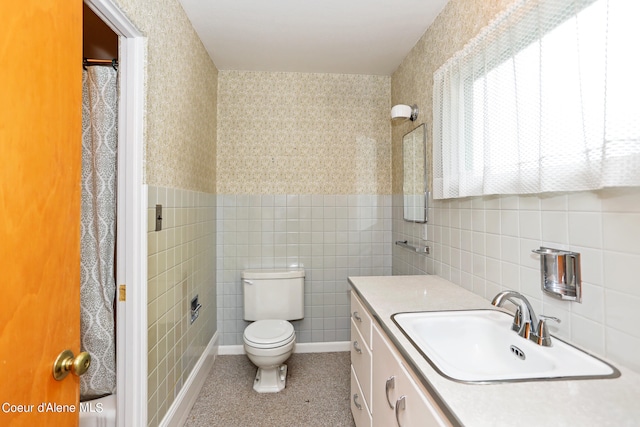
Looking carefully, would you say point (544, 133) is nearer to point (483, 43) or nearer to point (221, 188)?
point (483, 43)

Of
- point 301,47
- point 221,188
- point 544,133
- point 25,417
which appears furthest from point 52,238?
point 301,47

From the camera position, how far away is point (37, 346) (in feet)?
2.07

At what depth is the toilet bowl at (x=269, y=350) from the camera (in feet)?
6.26

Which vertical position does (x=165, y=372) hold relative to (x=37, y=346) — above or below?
below

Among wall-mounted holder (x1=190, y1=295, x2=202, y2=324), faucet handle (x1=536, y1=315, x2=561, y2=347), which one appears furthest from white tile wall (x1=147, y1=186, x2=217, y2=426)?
faucet handle (x1=536, y1=315, x2=561, y2=347)

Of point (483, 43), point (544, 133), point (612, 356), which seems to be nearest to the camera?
point (612, 356)

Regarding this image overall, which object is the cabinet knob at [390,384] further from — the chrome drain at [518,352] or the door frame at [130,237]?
the door frame at [130,237]

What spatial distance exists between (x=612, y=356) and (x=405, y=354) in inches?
22.9

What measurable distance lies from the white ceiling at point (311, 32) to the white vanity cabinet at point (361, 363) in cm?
173

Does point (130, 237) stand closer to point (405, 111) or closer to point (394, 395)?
point (394, 395)

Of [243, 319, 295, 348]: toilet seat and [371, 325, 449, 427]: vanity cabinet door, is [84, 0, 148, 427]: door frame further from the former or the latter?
[371, 325, 449, 427]: vanity cabinet door

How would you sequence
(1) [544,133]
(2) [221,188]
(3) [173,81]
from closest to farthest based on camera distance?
1. (1) [544,133]
2. (3) [173,81]
3. (2) [221,188]

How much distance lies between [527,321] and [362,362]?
786 millimetres

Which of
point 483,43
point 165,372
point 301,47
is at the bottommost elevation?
point 165,372
